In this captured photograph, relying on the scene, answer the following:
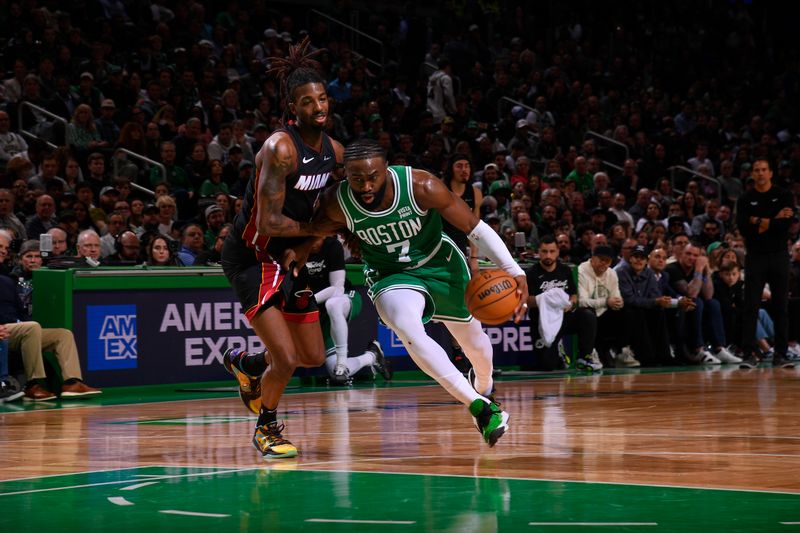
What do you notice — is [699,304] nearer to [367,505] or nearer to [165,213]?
[165,213]

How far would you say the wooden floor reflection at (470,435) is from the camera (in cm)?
584

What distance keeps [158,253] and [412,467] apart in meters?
6.79

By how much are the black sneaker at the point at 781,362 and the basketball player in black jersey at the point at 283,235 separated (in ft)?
27.6

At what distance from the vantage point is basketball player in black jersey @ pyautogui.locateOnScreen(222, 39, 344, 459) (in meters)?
6.34

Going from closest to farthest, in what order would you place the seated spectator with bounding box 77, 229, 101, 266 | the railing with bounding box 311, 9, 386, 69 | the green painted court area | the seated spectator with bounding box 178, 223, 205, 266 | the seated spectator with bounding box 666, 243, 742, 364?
the green painted court area
the seated spectator with bounding box 77, 229, 101, 266
the seated spectator with bounding box 178, 223, 205, 266
the seated spectator with bounding box 666, 243, 742, 364
the railing with bounding box 311, 9, 386, 69

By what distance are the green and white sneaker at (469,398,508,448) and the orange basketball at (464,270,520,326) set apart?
0.49 meters

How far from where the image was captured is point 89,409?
32.1 feet

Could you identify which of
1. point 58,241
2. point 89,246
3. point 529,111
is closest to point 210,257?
point 89,246

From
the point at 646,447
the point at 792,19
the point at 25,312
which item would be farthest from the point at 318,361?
the point at 792,19

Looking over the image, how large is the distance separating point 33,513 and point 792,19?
26.9 meters

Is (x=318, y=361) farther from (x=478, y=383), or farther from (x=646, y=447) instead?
(x=646, y=447)

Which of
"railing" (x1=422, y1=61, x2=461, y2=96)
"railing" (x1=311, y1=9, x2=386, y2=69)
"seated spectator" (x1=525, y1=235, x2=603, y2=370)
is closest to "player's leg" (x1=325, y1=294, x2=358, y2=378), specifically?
"seated spectator" (x1=525, y1=235, x2=603, y2=370)

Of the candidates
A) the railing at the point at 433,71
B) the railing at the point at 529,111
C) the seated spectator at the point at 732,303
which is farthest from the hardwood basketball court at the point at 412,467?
the railing at the point at 433,71

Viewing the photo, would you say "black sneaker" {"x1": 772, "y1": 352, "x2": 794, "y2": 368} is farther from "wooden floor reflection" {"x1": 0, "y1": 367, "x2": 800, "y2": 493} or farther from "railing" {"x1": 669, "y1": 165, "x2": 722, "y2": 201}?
"railing" {"x1": 669, "y1": 165, "x2": 722, "y2": 201}
